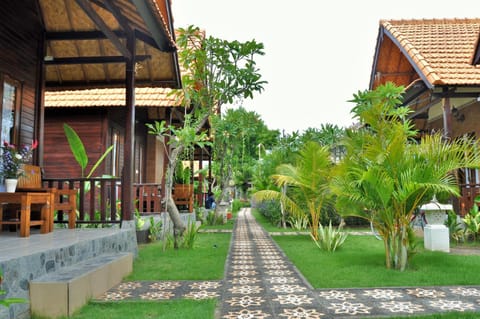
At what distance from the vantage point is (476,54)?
8.30 metres

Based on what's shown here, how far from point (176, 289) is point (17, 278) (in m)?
1.74

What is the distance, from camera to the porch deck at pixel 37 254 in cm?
334

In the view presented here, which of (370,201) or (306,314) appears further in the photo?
(370,201)

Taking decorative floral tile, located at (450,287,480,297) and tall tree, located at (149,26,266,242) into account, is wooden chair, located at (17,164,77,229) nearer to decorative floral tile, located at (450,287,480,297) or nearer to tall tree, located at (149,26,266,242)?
tall tree, located at (149,26,266,242)

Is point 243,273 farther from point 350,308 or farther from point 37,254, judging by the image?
point 37,254

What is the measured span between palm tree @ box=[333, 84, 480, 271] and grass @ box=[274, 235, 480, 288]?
0.43 metres

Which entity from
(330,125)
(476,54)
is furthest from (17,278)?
(330,125)

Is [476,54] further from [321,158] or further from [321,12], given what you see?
[321,12]

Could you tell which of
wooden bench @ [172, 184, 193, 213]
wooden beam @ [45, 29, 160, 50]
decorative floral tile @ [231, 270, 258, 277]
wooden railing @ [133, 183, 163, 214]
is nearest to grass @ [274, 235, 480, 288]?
decorative floral tile @ [231, 270, 258, 277]

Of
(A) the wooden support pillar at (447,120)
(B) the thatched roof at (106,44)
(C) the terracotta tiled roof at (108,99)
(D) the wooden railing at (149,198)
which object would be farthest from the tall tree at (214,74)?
(A) the wooden support pillar at (447,120)

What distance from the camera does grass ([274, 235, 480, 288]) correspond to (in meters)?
4.93

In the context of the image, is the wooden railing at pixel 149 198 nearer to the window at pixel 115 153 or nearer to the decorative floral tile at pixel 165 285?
the window at pixel 115 153

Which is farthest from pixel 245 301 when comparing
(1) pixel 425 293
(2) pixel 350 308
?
(1) pixel 425 293

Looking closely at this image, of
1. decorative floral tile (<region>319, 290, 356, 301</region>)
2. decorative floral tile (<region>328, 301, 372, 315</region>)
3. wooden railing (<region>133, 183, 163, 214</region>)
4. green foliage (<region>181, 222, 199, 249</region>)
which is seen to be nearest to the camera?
decorative floral tile (<region>328, 301, 372, 315</region>)
